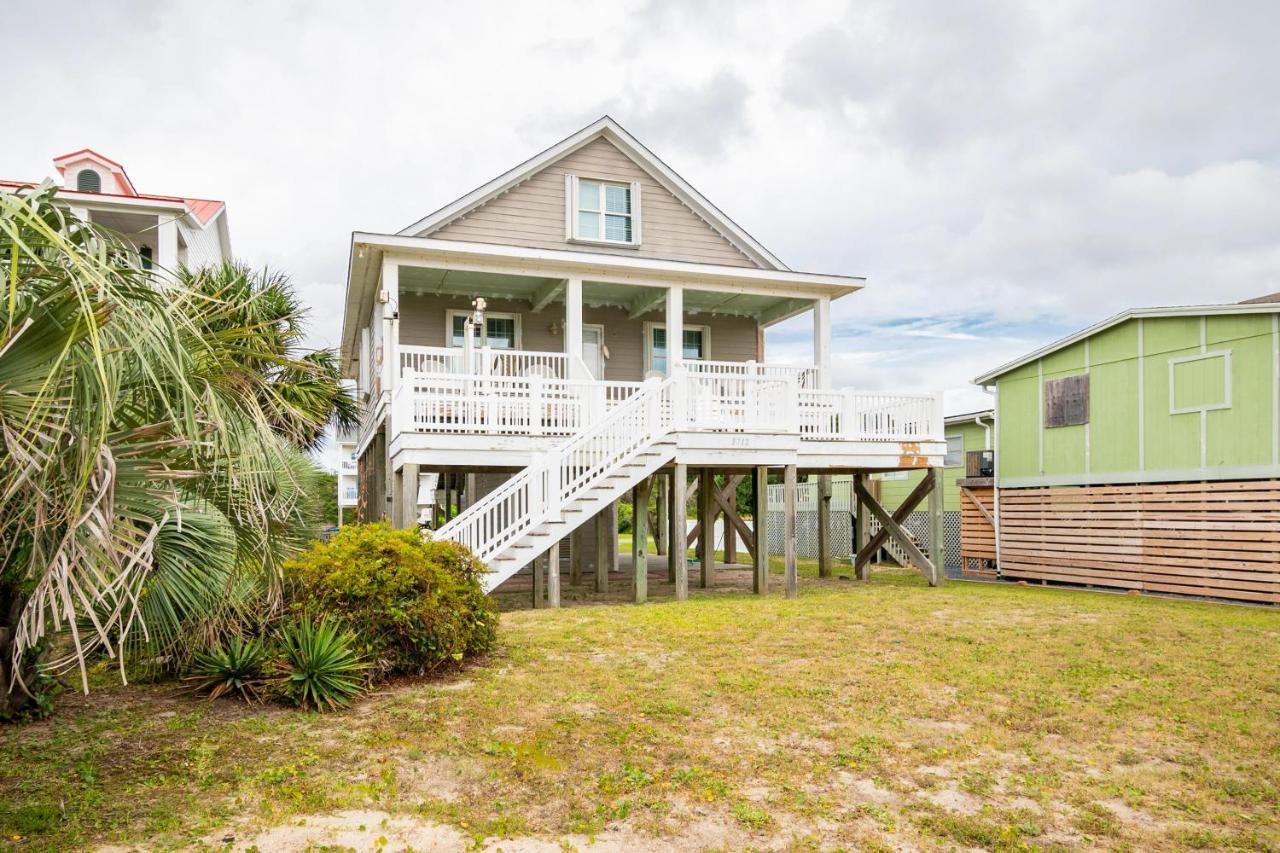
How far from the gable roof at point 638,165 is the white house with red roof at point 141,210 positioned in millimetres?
4754

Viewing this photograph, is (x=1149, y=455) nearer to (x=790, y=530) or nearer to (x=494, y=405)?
(x=790, y=530)

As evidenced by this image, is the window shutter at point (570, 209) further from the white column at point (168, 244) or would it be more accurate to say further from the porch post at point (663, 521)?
the porch post at point (663, 521)

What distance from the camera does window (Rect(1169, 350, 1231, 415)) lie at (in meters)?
15.8

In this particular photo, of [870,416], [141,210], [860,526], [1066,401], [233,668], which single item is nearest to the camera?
[233,668]

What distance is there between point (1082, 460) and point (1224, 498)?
336cm

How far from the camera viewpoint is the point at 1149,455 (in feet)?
56.1

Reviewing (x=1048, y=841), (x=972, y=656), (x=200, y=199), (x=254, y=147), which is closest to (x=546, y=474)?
(x=972, y=656)

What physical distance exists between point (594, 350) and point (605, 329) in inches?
20.7

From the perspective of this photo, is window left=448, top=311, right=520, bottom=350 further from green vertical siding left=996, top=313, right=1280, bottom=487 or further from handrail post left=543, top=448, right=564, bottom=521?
green vertical siding left=996, top=313, right=1280, bottom=487

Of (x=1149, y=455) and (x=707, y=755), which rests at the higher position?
(x=1149, y=455)

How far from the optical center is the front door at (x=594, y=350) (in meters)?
19.0

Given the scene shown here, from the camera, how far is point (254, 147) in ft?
68.0

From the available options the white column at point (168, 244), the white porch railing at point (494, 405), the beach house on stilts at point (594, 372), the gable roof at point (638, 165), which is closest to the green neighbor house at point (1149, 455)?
the beach house on stilts at point (594, 372)

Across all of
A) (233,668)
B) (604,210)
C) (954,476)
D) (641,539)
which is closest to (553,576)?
(641,539)
